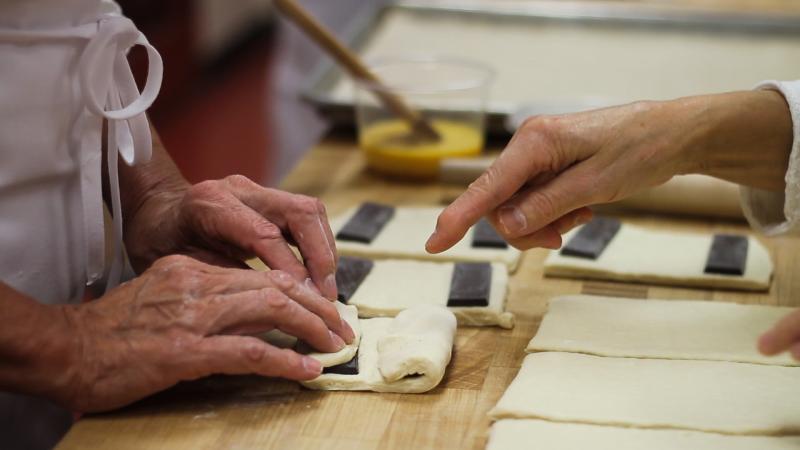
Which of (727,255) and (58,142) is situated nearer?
(58,142)

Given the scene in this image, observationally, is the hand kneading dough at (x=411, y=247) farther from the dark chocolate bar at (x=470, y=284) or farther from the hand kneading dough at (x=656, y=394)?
the hand kneading dough at (x=656, y=394)

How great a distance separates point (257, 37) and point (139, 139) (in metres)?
6.00

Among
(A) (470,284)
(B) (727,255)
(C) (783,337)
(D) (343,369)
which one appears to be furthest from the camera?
(B) (727,255)

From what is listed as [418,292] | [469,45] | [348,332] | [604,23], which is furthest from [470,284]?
[604,23]

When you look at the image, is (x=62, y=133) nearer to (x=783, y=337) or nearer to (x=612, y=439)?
(x=612, y=439)

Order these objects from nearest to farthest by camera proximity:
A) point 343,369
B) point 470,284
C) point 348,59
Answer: point 343,369 → point 470,284 → point 348,59

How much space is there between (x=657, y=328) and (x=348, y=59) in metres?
1.06

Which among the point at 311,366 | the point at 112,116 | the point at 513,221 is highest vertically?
the point at 112,116

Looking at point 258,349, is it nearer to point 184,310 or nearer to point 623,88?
point 184,310

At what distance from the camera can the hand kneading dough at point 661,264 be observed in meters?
1.81

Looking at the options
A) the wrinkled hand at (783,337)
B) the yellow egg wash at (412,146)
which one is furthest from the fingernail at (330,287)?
the yellow egg wash at (412,146)

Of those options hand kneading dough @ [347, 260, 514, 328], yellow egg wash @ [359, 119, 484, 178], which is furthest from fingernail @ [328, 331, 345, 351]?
yellow egg wash @ [359, 119, 484, 178]

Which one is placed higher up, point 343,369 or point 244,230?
point 244,230

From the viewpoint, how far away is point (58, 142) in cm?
155
